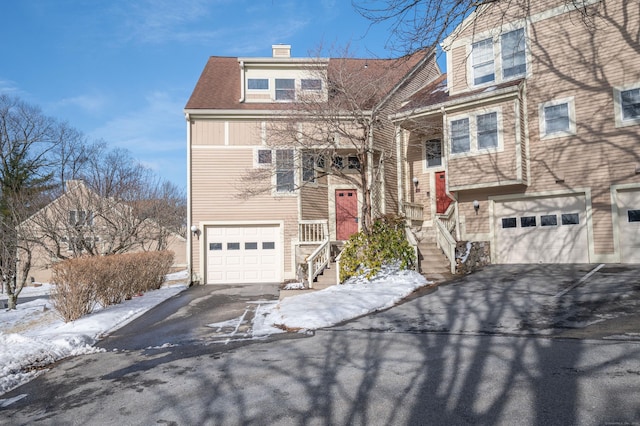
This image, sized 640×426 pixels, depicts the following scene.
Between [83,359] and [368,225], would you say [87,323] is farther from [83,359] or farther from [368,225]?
[368,225]

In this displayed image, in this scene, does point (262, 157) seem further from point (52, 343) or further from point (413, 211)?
point (52, 343)

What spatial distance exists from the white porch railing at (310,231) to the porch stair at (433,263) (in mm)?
3568

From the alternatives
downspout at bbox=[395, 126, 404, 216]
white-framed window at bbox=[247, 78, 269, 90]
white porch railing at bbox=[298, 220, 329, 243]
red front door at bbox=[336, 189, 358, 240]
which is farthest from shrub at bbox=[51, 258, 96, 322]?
downspout at bbox=[395, 126, 404, 216]

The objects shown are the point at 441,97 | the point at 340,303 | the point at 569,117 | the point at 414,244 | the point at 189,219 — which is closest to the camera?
the point at 340,303

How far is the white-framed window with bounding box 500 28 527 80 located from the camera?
Answer: 14172 mm

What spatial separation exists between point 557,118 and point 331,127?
6.81 metres

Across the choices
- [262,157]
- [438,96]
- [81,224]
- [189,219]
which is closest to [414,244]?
[438,96]

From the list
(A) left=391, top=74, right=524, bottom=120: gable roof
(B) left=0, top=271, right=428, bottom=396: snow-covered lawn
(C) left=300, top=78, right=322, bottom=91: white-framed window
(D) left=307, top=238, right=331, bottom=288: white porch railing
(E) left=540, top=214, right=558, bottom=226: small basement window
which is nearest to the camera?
(B) left=0, top=271, right=428, bottom=396: snow-covered lawn

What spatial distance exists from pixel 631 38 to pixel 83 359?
15.0 m

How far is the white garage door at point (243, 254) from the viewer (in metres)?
16.8

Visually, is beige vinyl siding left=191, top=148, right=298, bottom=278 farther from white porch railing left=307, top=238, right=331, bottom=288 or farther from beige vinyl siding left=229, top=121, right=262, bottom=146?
white porch railing left=307, top=238, right=331, bottom=288

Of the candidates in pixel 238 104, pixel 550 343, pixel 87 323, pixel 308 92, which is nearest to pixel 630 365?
pixel 550 343

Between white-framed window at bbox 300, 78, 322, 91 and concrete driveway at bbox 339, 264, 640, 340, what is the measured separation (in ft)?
27.7

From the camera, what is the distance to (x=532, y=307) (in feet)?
26.8
